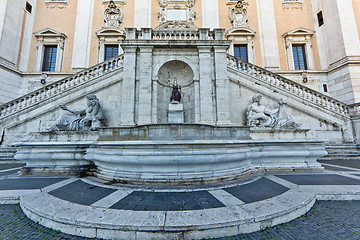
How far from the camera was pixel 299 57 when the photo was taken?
1583 centimetres

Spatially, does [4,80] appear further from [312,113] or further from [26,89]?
[312,113]

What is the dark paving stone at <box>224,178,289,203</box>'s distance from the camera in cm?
276

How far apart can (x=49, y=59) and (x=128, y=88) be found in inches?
491

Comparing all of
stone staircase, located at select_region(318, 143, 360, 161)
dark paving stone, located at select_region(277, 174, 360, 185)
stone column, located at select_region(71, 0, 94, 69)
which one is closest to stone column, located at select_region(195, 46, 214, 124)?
dark paving stone, located at select_region(277, 174, 360, 185)

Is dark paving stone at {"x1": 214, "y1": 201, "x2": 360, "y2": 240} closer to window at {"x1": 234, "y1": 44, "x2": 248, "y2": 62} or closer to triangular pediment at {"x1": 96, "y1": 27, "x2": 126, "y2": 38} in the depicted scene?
window at {"x1": 234, "y1": 44, "x2": 248, "y2": 62}

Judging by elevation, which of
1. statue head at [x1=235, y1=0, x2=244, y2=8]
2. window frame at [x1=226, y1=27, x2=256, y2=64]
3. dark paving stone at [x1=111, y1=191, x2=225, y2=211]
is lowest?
dark paving stone at [x1=111, y1=191, x2=225, y2=211]

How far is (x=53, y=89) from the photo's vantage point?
9773mm

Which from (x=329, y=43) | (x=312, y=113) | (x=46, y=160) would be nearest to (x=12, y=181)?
(x=46, y=160)

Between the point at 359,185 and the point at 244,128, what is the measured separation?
2.63m

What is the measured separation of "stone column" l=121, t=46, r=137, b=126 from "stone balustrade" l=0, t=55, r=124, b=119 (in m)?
0.89

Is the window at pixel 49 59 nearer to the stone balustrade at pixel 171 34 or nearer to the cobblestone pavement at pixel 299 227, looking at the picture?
the stone balustrade at pixel 171 34

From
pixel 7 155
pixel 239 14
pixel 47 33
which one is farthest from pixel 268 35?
pixel 47 33

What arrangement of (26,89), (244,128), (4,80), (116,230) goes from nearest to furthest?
(116,230) → (244,128) → (4,80) → (26,89)

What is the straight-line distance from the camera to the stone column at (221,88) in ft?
29.3
